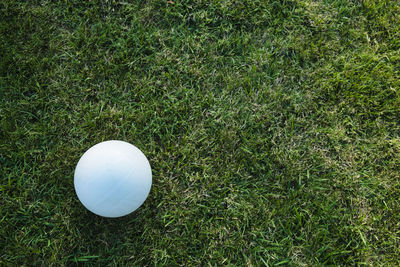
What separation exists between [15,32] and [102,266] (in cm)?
225

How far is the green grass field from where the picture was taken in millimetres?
2637

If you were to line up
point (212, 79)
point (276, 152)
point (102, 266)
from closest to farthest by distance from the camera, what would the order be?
point (102, 266) → point (276, 152) → point (212, 79)

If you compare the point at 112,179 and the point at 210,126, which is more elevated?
the point at 112,179

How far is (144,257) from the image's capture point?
2570 mm

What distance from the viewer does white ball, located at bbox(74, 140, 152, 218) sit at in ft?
7.16

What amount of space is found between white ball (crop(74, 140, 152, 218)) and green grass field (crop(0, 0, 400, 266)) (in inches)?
16.0

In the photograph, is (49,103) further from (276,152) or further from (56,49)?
(276,152)

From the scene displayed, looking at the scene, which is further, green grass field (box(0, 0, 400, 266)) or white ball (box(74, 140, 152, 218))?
green grass field (box(0, 0, 400, 266))

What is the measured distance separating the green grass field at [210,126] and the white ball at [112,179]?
0.41 meters

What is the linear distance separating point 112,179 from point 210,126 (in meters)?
1.10

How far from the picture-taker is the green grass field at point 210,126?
2.64 meters

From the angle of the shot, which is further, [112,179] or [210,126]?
[210,126]

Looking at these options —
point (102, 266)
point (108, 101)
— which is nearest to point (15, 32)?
point (108, 101)

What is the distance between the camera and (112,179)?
2.17m
